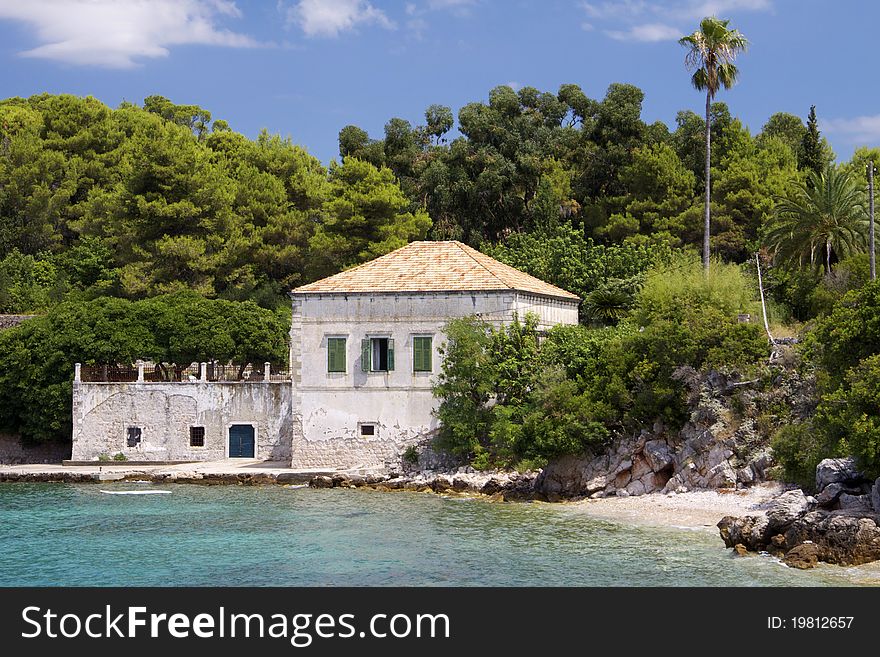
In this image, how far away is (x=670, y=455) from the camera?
29.3 meters

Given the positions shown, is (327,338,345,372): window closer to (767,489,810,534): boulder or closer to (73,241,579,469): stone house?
(73,241,579,469): stone house

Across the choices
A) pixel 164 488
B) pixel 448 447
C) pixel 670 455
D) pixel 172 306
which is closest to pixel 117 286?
pixel 172 306

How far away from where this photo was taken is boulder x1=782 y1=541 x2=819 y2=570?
66.4ft

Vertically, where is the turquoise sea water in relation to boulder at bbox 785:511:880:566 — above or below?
below

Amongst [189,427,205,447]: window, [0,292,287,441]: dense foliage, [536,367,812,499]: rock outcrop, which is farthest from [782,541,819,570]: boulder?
[0,292,287,441]: dense foliage

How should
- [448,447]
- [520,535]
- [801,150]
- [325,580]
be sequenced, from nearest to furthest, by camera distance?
[325,580] → [520,535] → [448,447] → [801,150]

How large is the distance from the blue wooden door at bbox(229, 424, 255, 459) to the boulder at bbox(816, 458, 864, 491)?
20881 millimetres

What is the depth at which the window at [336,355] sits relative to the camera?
3494cm

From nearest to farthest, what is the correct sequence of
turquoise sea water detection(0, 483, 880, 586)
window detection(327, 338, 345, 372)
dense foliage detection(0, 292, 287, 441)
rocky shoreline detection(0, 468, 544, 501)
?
turquoise sea water detection(0, 483, 880, 586) → rocky shoreline detection(0, 468, 544, 501) → window detection(327, 338, 345, 372) → dense foliage detection(0, 292, 287, 441)

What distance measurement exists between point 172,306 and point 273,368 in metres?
4.25

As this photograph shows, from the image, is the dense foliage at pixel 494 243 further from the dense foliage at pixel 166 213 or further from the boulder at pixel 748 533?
the boulder at pixel 748 533

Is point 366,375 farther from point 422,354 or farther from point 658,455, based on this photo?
point 658,455

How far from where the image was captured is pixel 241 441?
3888 centimetres
